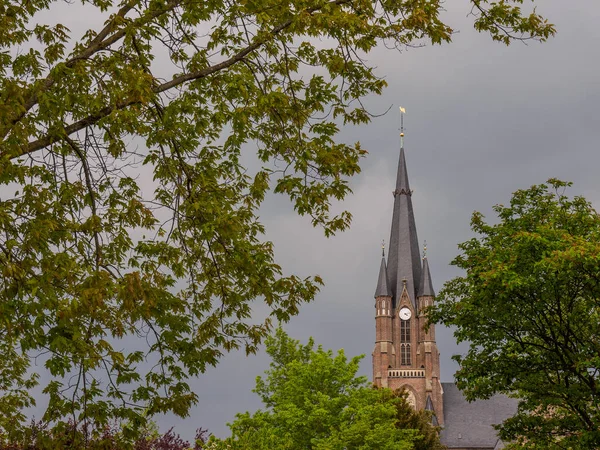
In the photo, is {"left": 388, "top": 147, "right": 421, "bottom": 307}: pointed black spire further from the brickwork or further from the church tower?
the brickwork

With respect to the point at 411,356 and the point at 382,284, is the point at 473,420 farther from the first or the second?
the point at 382,284

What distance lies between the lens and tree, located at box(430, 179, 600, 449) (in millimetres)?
18594

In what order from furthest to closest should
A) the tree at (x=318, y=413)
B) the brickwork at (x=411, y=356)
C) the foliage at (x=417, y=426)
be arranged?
1. the brickwork at (x=411, y=356)
2. the foliage at (x=417, y=426)
3. the tree at (x=318, y=413)

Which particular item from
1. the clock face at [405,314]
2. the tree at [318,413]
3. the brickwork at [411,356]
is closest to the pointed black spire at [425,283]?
the brickwork at [411,356]

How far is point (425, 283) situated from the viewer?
8850 centimetres

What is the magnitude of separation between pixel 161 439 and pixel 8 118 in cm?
1693

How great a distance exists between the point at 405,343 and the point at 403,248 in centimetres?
1159

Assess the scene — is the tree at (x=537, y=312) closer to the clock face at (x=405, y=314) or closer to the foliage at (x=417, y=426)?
the foliage at (x=417, y=426)

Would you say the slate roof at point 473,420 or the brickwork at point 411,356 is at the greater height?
the brickwork at point 411,356

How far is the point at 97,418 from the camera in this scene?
9586mm

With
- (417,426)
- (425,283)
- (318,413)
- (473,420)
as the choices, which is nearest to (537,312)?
(318,413)

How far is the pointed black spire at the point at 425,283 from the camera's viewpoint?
288 feet

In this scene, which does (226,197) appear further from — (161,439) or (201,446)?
(201,446)

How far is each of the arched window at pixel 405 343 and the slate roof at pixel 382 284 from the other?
3859 millimetres
